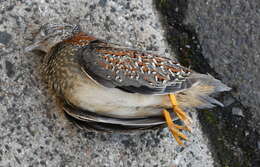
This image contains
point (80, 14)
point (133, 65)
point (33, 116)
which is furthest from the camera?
point (80, 14)

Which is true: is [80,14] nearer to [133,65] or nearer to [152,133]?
[133,65]

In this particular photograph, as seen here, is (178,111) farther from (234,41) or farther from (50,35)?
(50,35)

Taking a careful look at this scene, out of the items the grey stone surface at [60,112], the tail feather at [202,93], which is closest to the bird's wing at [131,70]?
the tail feather at [202,93]

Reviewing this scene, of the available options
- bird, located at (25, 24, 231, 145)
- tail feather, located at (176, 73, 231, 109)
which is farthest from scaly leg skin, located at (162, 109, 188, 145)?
tail feather, located at (176, 73, 231, 109)

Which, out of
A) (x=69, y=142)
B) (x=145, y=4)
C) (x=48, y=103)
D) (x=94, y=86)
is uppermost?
(x=145, y=4)

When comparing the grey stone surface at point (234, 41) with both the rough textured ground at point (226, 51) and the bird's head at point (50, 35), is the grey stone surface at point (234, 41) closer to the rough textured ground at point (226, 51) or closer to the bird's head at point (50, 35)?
the rough textured ground at point (226, 51)

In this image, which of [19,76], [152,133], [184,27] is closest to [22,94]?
[19,76]
